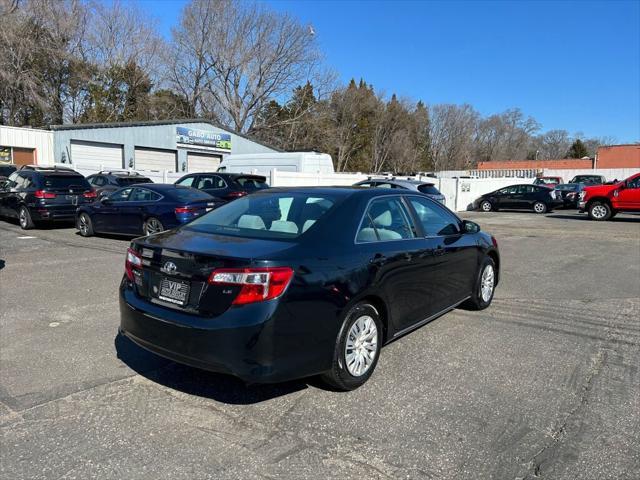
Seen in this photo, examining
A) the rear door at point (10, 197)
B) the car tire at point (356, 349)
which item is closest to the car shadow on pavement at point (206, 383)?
the car tire at point (356, 349)

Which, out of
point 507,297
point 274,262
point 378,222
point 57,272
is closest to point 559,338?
point 507,297

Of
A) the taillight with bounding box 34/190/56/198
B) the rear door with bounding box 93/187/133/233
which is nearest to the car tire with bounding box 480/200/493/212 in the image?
the rear door with bounding box 93/187/133/233

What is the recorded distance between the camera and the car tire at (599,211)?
20.1m

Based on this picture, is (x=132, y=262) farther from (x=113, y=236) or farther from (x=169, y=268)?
(x=113, y=236)

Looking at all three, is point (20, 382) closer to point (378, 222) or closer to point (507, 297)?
point (378, 222)

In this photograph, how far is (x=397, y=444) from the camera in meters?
3.14

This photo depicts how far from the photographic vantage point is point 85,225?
1224 centimetres

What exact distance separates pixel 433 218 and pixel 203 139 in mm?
31484

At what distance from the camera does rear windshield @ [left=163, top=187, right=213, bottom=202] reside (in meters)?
11.1

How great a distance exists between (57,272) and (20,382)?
4.50 m

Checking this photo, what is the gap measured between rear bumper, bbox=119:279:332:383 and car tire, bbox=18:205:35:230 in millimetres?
11785

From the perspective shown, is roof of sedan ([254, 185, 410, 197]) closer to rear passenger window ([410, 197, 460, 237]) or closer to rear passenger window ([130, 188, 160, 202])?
rear passenger window ([410, 197, 460, 237])

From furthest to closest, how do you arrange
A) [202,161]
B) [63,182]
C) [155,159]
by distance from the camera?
[202,161] < [155,159] < [63,182]

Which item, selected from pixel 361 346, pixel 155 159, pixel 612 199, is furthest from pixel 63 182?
pixel 155 159
